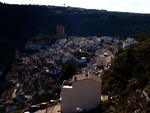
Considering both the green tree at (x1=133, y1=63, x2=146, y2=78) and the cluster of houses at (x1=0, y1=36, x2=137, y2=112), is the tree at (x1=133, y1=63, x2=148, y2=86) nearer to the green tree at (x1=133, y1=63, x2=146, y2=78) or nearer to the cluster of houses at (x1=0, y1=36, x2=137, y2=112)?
the green tree at (x1=133, y1=63, x2=146, y2=78)

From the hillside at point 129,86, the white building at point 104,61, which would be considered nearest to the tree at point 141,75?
the hillside at point 129,86

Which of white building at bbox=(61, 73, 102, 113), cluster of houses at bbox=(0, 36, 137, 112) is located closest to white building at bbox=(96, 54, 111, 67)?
cluster of houses at bbox=(0, 36, 137, 112)

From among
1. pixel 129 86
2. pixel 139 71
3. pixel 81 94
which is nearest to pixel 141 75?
pixel 139 71

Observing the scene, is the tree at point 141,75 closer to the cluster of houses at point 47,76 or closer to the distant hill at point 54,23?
the cluster of houses at point 47,76

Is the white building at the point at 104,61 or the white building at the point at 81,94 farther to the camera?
the white building at the point at 104,61

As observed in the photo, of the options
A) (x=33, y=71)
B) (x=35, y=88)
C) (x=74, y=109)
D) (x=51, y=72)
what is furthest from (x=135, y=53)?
(x=33, y=71)

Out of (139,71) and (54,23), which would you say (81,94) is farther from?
(54,23)
